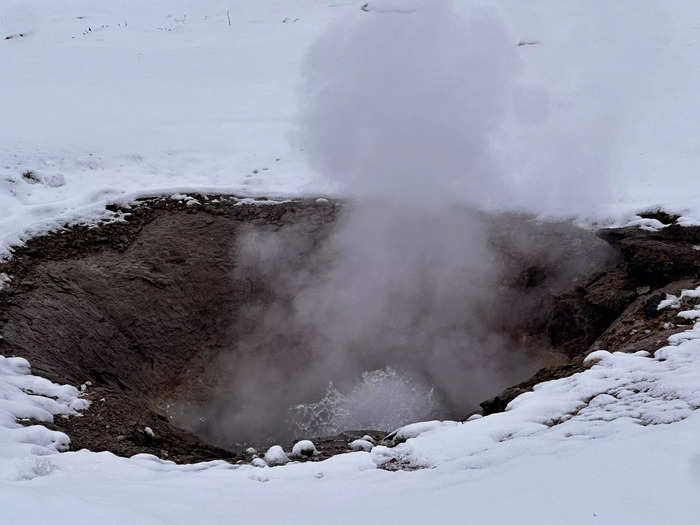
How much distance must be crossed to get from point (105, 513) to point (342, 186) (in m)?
5.17

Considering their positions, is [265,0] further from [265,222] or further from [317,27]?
[265,222]

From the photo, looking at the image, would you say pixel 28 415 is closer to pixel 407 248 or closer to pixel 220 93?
pixel 407 248

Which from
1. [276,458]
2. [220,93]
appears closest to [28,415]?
[276,458]

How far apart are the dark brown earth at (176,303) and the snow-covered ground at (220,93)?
1.78 ft

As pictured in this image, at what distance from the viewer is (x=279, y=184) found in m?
7.96

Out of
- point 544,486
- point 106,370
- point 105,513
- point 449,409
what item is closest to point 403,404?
point 449,409

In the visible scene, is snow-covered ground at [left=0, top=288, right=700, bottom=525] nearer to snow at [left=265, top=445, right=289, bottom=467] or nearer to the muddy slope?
snow at [left=265, top=445, right=289, bottom=467]

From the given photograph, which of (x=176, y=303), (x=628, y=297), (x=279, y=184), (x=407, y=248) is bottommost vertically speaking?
(x=628, y=297)

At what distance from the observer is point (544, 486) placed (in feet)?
9.31

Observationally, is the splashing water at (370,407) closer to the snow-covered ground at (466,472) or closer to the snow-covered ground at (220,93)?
the snow-covered ground at (466,472)

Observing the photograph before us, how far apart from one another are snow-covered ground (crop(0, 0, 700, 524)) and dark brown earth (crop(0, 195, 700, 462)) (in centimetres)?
30

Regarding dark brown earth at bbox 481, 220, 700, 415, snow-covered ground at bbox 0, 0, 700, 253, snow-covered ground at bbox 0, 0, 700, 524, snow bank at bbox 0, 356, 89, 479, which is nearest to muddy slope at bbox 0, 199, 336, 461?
snow bank at bbox 0, 356, 89, 479

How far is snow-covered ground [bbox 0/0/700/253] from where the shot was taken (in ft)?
25.0

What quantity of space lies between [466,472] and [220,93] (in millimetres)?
9513
